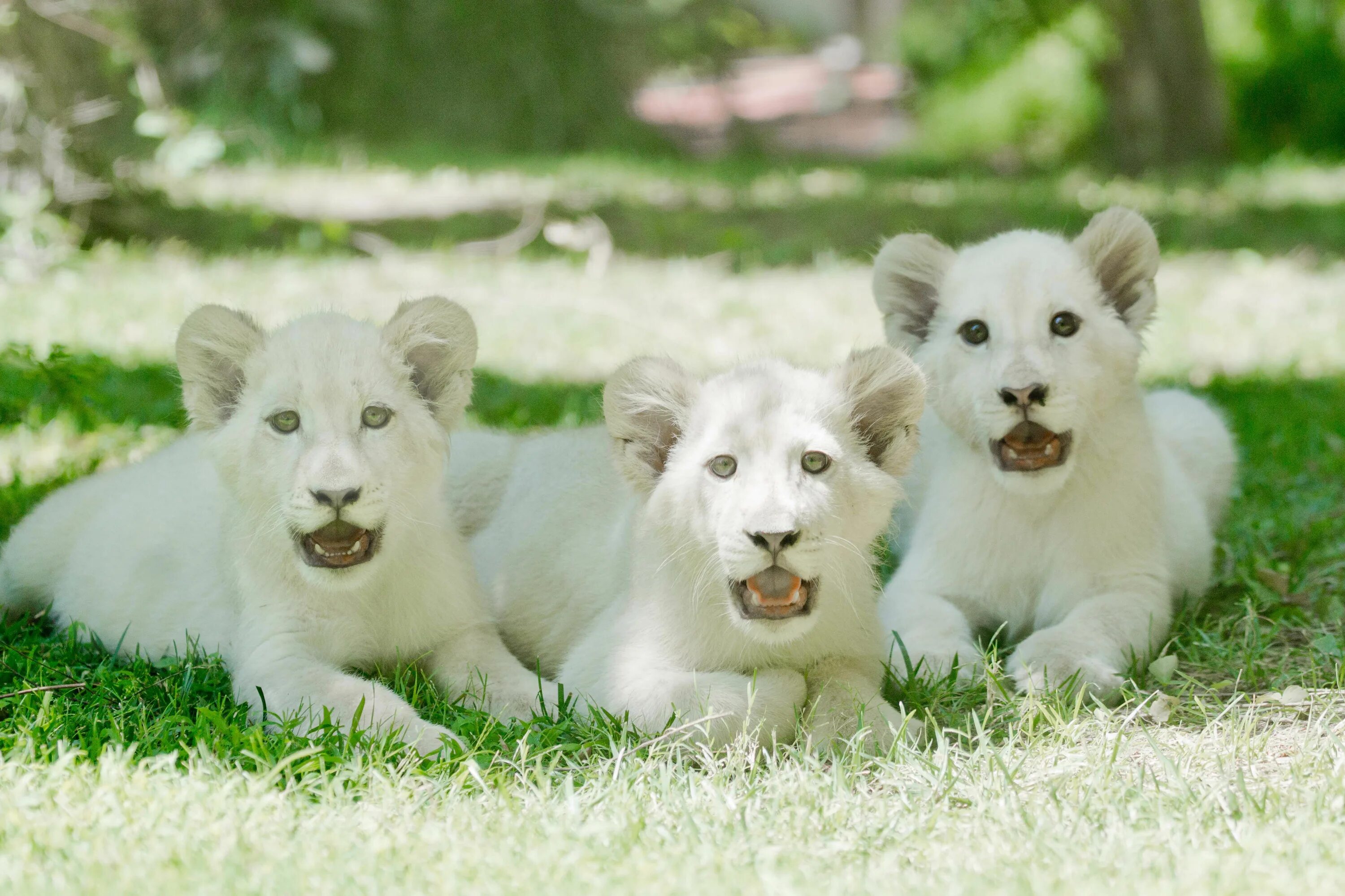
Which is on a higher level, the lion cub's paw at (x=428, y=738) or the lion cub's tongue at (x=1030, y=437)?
the lion cub's tongue at (x=1030, y=437)

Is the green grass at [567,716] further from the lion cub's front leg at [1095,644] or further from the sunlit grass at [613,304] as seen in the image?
the sunlit grass at [613,304]

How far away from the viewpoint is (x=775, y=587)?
3895 mm

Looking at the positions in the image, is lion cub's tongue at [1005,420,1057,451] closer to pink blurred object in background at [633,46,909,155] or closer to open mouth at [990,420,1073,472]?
open mouth at [990,420,1073,472]

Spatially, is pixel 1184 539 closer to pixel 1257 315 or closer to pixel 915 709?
pixel 915 709

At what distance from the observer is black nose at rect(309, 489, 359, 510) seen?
3.99 meters

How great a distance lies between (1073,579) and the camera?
4.87 metres

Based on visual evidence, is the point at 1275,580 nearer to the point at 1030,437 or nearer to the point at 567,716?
the point at 1030,437

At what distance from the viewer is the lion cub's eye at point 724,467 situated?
13.1 ft

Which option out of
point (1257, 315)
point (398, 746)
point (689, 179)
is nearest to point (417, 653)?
point (398, 746)

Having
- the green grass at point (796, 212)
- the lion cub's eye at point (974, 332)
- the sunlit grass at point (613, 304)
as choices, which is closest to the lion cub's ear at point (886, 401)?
the lion cub's eye at point (974, 332)

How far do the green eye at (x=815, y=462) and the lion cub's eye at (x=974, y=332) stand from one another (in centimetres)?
111

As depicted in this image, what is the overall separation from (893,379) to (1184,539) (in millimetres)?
1616

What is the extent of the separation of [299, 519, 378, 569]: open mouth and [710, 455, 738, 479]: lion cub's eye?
100 centimetres

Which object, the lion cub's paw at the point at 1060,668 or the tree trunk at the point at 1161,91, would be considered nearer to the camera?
the lion cub's paw at the point at 1060,668
